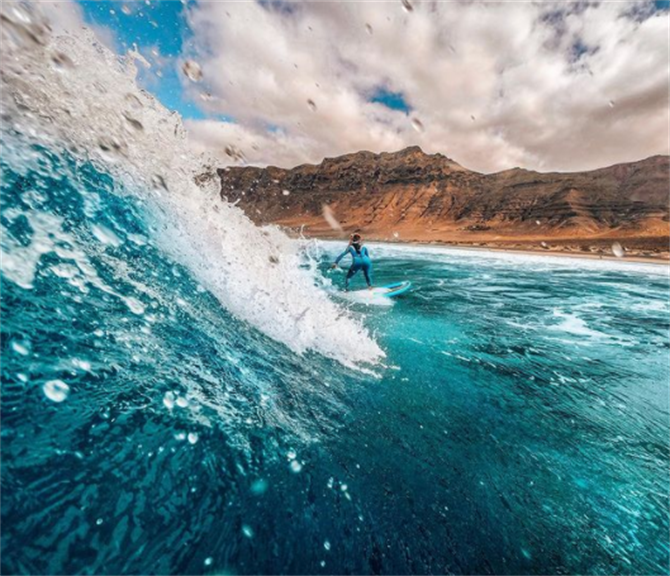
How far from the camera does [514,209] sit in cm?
12450

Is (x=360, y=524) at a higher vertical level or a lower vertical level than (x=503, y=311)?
higher

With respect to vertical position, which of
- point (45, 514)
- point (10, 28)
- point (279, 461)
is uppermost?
point (10, 28)

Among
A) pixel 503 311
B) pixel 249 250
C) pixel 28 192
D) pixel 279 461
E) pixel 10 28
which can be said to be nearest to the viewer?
pixel 279 461

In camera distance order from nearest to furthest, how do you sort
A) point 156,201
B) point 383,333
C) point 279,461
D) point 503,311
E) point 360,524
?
point 360,524 < point 279,461 < point 156,201 < point 383,333 < point 503,311

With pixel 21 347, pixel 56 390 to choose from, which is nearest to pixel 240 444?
pixel 56 390

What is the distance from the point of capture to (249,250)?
6797mm

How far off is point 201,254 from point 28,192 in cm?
239

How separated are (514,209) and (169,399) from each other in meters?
142

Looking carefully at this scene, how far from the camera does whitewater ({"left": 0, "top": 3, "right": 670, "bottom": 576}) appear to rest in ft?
6.44

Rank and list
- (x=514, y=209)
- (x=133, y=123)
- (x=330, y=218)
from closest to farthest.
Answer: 1. (x=133, y=123)
2. (x=514, y=209)
3. (x=330, y=218)

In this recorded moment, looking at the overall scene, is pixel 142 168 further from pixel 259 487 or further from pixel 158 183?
pixel 259 487

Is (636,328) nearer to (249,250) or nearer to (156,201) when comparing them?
(249,250)

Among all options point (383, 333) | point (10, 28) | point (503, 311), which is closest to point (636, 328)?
point (503, 311)

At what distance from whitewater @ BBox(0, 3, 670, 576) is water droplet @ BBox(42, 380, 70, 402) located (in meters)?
0.01
